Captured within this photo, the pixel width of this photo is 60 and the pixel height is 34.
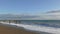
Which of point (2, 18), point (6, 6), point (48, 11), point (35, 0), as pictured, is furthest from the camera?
point (2, 18)

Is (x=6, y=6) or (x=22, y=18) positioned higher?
(x=6, y=6)

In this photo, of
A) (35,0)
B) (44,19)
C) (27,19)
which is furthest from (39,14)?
(35,0)

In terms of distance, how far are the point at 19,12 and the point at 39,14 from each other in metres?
2.73

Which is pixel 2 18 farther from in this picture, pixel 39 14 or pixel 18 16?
pixel 39 14

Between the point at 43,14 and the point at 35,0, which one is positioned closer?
the point at 35,0

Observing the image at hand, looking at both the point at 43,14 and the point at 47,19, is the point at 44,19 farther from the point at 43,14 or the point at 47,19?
the point at 43,14

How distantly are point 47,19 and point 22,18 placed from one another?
3440 mm

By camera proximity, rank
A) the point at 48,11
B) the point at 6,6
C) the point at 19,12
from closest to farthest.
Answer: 1. the point at 6,6
2. the point at 48,11
3. the point at 19,12

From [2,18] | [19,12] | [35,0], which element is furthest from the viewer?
[2,18]

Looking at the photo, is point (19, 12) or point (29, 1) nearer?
point (29, 1)

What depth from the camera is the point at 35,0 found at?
9.33m

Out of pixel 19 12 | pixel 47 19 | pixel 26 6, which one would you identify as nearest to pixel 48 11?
pixel 47 19

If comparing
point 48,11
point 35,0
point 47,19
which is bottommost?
point 47,19

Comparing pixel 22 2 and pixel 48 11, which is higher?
pixel 22 2
